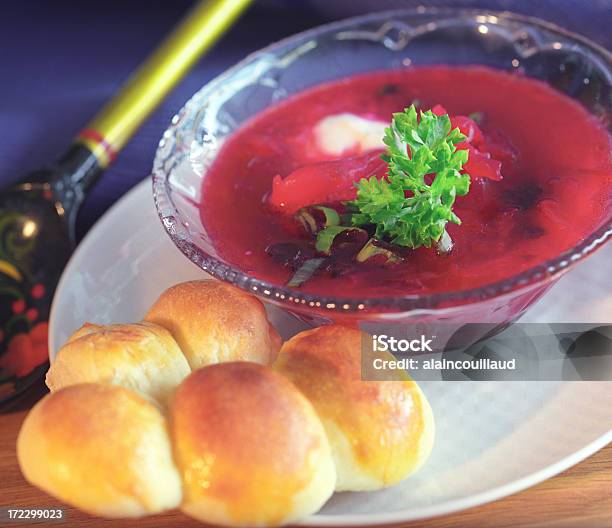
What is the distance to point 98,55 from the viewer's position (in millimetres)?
3311

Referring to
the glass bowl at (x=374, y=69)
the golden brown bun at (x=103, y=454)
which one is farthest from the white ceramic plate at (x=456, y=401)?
the golden brown bun at (x=103, y=454)

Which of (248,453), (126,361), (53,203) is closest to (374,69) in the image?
(53,203)

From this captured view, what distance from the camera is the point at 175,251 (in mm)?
2352

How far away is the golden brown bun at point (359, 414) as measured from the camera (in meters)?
1.50

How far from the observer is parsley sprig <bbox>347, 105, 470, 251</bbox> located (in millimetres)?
1734

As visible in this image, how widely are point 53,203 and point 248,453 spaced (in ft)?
4.49

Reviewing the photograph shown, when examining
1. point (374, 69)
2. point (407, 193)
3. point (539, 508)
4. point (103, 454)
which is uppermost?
point (374, 69)

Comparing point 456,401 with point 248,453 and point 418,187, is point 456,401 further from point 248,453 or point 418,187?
point 248,453

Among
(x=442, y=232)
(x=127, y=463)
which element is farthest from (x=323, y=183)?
(x=127, y=463)

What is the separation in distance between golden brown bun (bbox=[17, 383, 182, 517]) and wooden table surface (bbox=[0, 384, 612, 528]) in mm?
305

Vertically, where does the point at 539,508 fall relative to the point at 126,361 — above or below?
below

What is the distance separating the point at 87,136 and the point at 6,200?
1.00 feet

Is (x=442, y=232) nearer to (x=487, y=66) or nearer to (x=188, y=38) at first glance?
(x=487, y=66)

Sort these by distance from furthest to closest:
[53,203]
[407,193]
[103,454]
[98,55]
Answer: [98,55], [53,203], [407,193], [103,454]
